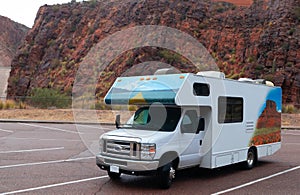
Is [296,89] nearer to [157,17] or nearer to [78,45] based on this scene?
[157,17]

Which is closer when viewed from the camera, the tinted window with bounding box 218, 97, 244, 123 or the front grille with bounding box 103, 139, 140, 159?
the front grille with bounding box 103, 139, 140, 159

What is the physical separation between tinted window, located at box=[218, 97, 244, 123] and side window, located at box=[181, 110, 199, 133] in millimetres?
848

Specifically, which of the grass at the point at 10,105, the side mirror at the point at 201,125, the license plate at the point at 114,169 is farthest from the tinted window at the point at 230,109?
the grass at the point at 10,105

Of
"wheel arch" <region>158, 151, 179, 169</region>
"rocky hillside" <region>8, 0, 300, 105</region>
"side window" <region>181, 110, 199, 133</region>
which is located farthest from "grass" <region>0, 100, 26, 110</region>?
"wheel arch" <region>158, 151, 179, 169</region>

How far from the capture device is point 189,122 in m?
9.55

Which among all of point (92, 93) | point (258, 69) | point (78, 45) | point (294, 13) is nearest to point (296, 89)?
point (258, 69)

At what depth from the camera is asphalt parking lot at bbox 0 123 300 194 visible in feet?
29.0

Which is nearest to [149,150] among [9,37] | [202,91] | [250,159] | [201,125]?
[201,125]

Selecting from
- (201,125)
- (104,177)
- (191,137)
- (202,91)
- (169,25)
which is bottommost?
(104,177)

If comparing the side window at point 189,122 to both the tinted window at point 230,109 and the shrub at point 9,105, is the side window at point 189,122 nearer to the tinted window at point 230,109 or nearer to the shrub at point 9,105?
the tinted window at point 230,109

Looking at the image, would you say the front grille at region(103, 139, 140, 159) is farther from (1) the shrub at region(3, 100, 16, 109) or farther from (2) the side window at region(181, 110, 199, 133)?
(1) the shrub at region(3, 100, 16, 109)

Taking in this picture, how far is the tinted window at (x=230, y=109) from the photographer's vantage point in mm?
10320

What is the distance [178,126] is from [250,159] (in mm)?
3837

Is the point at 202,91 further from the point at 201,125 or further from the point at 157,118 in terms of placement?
the point at 157,118
